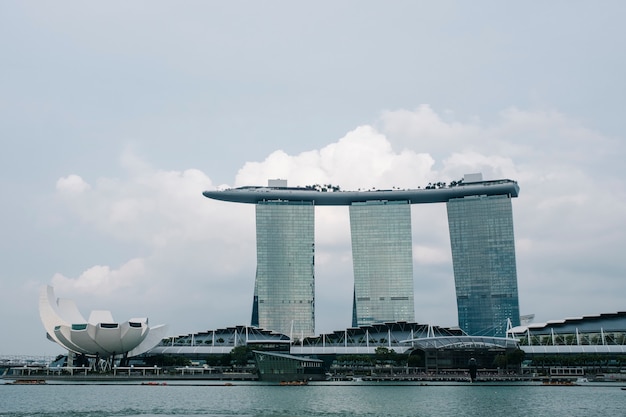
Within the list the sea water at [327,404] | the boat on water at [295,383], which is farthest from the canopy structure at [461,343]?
the sea water at [327,404]

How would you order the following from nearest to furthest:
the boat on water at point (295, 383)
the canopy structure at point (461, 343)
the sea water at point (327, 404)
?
the sea water at point (327, 404), the boat on water at point (295, 383), the canopy structure at point (461, 343)

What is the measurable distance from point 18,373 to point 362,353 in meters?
77.2

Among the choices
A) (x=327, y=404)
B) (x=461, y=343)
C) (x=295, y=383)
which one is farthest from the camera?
(x=461, y=343)

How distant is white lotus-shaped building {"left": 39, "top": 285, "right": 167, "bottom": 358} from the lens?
160 metres

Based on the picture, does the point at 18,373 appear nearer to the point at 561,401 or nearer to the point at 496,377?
the point at 496,377

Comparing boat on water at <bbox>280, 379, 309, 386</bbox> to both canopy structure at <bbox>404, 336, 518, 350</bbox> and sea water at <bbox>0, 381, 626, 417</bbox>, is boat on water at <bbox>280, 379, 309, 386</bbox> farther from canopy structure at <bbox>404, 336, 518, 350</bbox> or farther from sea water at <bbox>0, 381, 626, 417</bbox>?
canopy structure at <bbox>404, 336, 518, 350</bbox>

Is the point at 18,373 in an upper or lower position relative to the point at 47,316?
lower

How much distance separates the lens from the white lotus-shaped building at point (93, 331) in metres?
160

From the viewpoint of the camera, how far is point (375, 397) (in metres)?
91.5

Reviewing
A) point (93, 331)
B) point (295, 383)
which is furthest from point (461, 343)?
point (93, 331)

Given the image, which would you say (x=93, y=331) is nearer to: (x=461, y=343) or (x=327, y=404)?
(x=461, y=343)

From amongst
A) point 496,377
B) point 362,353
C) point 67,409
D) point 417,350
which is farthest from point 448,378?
point 67,409

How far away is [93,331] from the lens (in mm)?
158625

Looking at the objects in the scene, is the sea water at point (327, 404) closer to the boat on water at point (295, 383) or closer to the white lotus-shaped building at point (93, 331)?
the boat on water at point (295, 383)
